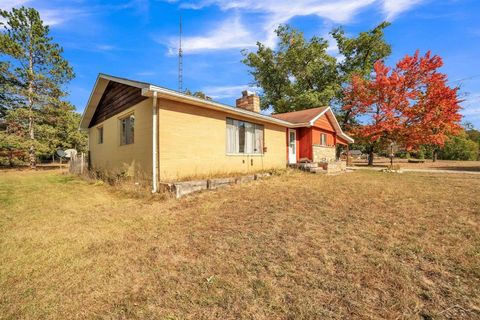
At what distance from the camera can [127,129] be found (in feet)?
31.5

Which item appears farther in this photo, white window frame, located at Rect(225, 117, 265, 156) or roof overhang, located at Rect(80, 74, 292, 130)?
white window frame, located at Rect(225, 117, 265, 156)

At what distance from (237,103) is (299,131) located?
458 cm

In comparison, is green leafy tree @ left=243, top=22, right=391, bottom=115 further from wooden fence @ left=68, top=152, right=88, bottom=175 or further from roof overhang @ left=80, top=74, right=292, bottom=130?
wooden fence @ left=68, top=152, right=88, bottom=175

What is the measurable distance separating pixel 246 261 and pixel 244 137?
26.1ft

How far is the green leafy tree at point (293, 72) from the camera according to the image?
23641mm

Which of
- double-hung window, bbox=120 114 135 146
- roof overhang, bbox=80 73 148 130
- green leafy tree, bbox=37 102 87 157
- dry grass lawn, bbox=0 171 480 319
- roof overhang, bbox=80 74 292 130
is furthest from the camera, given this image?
green leafy tree, bbox=37 102 87 157

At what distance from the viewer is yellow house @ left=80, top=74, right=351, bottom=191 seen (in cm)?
745

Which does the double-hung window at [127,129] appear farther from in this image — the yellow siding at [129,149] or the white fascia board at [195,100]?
the white fascia board at [195,100]

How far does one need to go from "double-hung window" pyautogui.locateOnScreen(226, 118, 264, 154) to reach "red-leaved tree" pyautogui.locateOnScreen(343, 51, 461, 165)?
41.9 feet

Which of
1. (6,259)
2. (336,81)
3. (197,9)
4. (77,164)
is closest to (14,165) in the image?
(77,164)

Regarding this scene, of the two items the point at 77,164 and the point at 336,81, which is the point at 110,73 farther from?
the point at 336,81

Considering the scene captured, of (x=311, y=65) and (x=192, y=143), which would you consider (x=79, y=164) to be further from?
(x=311, y=65)

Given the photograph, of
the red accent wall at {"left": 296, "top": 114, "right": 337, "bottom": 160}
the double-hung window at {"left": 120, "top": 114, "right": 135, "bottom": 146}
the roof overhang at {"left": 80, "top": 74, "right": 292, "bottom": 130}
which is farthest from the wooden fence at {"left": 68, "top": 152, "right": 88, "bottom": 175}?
the red accent wall at {"left": 296, "top": 114, "right": 337, "bottom": 160}

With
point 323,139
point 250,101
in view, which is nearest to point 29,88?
point 250,101
